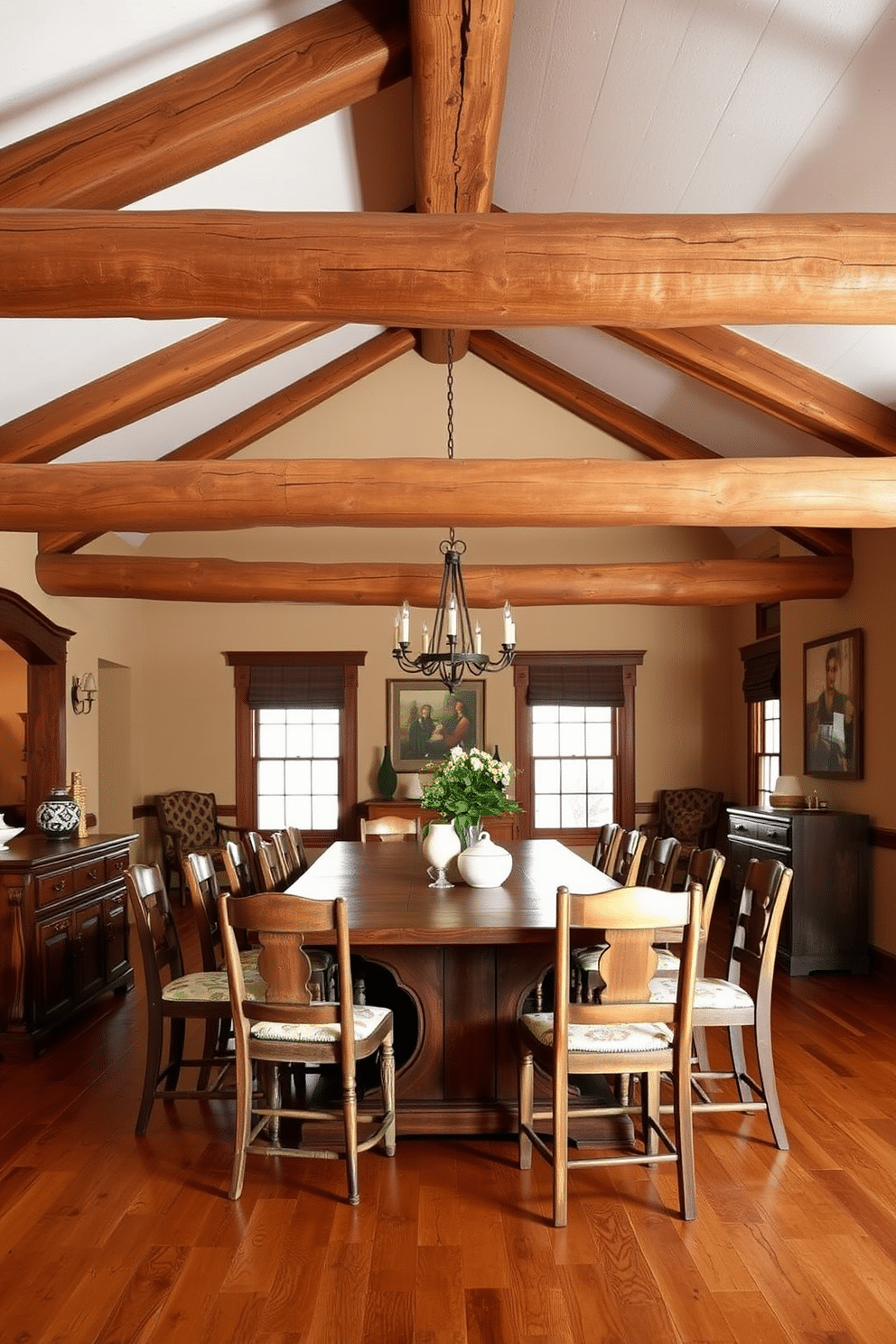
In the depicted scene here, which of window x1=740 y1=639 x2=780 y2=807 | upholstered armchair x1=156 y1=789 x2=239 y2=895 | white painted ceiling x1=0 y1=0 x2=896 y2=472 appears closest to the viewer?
white painted ceiling x1=0 y1=0 x2=896 y2=472

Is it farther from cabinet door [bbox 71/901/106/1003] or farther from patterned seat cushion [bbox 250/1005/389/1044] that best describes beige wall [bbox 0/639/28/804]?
patterned seat cushion [bbox 250/1005/389/1044]

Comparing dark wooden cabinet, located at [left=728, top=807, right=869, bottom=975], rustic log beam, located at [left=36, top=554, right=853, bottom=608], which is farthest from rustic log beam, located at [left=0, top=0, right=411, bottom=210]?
dark wooden cabinet, located at [left=728, top=807, right=869, bottom=975]

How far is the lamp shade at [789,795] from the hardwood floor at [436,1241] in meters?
3.54

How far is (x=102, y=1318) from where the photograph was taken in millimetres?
2883

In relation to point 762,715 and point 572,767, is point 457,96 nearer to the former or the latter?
point 762,715

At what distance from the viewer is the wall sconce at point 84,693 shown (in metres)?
8.89

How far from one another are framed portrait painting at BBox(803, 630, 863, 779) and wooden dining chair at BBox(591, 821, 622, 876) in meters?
1.87

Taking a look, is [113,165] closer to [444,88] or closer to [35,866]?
[444,88]

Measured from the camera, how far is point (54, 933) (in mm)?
5738

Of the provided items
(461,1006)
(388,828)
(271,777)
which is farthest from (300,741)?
(461,1006)

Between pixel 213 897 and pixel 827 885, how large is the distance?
14.0 feet

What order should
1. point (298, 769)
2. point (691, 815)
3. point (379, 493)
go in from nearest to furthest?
point (379, 493) → point (691, 815) → point (298, 769)

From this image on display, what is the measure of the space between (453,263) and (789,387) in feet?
12.3

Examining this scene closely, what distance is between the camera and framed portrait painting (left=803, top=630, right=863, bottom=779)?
24.8 ft
